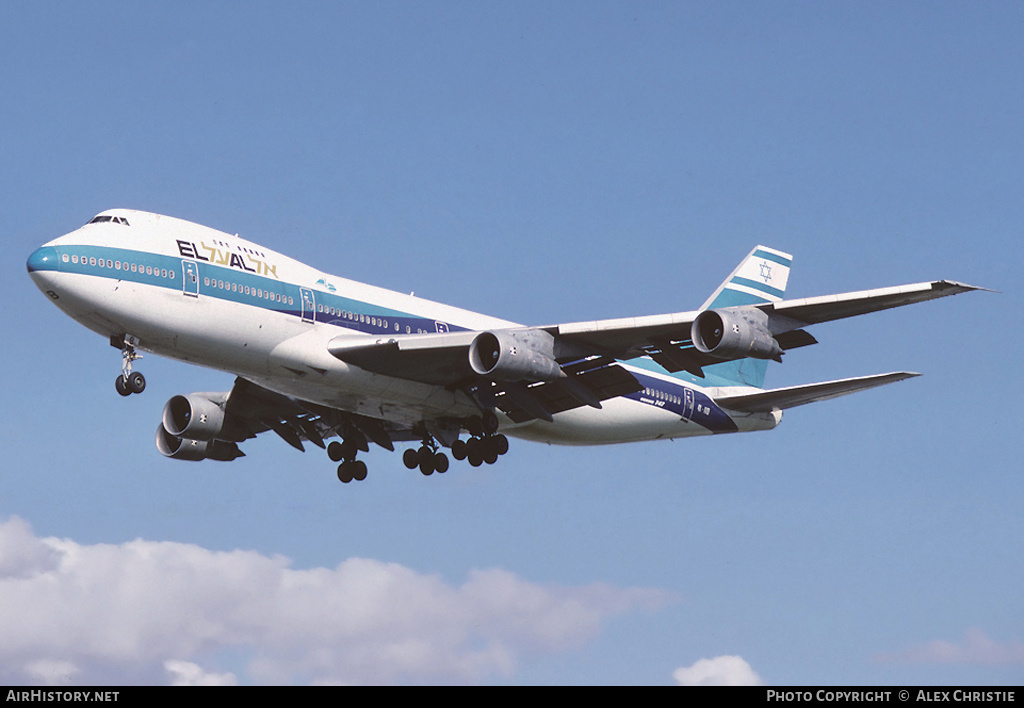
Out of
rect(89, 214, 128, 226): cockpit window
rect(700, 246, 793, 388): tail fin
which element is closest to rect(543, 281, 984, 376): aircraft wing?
rect(700, 246, 793, 388): tail fin

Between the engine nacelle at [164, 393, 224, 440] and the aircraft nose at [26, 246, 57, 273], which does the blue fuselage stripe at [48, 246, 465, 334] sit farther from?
the engine nacelle at [164, 393, 224, 440]

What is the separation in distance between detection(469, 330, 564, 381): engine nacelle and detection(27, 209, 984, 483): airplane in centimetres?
5

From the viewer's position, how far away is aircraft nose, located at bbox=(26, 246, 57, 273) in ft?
107

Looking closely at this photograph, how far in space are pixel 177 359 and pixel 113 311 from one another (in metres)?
2.73

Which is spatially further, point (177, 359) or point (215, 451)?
point (215, 451)

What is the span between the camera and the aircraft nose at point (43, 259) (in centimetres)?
3250

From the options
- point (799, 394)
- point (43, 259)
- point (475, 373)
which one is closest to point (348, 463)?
point (475, 373)

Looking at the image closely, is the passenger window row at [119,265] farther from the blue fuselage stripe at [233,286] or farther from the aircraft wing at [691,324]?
the aircraft wing at [691,324]

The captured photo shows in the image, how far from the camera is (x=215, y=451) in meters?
44.2

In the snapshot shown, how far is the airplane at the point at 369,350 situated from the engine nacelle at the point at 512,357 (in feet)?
0.16
